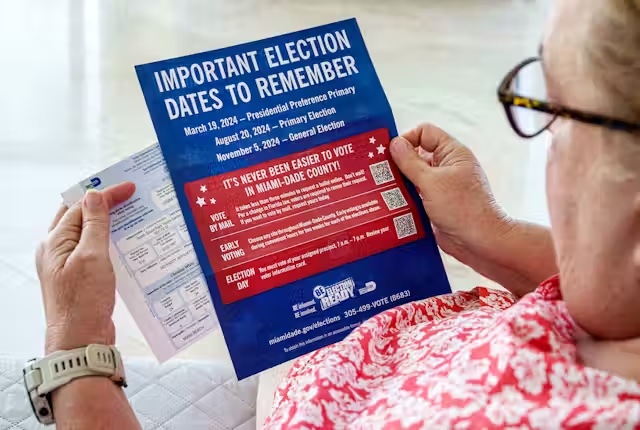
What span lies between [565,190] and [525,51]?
5.30ft

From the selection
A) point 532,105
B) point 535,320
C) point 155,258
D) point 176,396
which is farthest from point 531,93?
point 176,396

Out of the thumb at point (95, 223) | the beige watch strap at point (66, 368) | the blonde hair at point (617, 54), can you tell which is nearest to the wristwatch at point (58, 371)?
the beige watch strap at point (66, 368)

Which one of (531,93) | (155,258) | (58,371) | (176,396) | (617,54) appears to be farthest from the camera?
(176,396)

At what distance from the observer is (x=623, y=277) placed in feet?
1.91

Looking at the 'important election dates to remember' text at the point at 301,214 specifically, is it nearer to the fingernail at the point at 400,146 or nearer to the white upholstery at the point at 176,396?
the fingernail at the point at 400,146

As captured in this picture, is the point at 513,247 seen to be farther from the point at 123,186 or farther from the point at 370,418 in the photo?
the point at 123,186

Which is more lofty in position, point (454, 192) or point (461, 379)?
point (454, 192)

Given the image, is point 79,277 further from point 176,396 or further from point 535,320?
point 535,320

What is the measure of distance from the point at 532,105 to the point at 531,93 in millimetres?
27

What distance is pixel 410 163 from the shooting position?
0.94 meters

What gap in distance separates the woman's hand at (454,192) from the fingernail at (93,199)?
352 millimetres

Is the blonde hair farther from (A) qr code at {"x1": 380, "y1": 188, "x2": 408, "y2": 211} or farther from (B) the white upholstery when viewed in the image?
(B) the white upholstery

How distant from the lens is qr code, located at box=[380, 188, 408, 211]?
3.11 feet

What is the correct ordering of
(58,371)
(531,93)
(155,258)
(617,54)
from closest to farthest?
(617,54) → (531,93) → (58,371) → (155,258)
